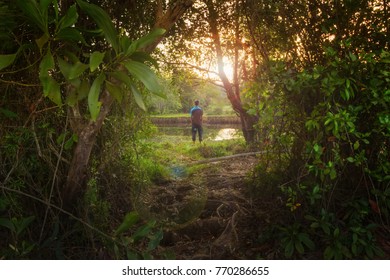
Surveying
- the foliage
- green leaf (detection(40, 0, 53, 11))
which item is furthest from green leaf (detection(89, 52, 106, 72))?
the foliage

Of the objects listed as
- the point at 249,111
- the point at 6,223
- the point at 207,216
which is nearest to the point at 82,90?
the point at 6,223

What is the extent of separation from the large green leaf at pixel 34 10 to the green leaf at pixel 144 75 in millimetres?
343

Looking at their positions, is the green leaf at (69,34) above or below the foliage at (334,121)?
above

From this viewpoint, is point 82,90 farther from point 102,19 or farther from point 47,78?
point 102,19

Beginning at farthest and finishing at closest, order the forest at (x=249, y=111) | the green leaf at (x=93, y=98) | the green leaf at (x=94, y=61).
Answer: the forest at (x=249, y=111), the green leaf at (x=93, y=98), the green leaf at (x=94, y=61)

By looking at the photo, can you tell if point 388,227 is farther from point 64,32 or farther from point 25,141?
point 25,141

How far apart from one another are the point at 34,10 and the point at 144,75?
0.46 m

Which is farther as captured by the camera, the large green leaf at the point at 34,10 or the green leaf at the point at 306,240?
the green leaf at the point at 306,240

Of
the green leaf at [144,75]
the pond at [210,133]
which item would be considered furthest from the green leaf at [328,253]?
the pond at [210,133]

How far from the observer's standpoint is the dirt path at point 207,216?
2316 millimetres

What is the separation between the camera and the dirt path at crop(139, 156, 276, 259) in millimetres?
2316

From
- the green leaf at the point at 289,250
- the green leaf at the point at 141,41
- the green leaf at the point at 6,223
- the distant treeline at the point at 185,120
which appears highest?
the green leaf at the point at 141,41

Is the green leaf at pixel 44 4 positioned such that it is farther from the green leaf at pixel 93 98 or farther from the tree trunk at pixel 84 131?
the tree trunk at pixel 84 131

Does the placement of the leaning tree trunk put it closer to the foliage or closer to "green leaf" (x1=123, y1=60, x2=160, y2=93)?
"green leaf" (x1=123, y1=60, x2=160, y2=93)
